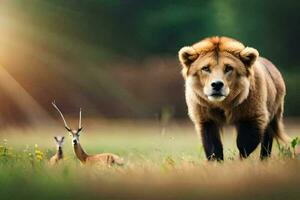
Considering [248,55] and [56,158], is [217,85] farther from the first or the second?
[56,158]

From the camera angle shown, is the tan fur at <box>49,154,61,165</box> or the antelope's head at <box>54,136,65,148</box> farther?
the antelope's head at <box>54,136,65,148</box>

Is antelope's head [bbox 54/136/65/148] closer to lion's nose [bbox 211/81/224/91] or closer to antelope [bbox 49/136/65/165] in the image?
antelope [bbox 49/136/65/165]

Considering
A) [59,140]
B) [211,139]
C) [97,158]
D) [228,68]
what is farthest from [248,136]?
[59,140]

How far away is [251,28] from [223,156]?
2.99 metres

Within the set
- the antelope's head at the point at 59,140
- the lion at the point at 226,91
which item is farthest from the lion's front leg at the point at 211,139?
the antelope's head at the point at 59,140

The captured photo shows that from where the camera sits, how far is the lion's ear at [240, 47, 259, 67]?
5.53m

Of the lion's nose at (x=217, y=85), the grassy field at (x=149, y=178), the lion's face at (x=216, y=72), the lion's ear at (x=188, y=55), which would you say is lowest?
the grassy field at (x=149, y=178)

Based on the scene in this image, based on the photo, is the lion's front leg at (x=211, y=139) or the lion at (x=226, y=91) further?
the lion's front leg at (x=211, y=139)

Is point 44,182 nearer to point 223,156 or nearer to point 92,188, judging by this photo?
point 92,188

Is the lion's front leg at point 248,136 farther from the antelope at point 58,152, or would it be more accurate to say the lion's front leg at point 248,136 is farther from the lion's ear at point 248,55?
the antelope at point 58,152

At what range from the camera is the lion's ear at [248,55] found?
553 cm

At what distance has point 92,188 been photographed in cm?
466

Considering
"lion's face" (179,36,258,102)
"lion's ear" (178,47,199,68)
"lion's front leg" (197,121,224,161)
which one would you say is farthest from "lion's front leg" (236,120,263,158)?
"lion's ear" (178,47,199,68)

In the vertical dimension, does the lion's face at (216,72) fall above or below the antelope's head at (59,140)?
above
